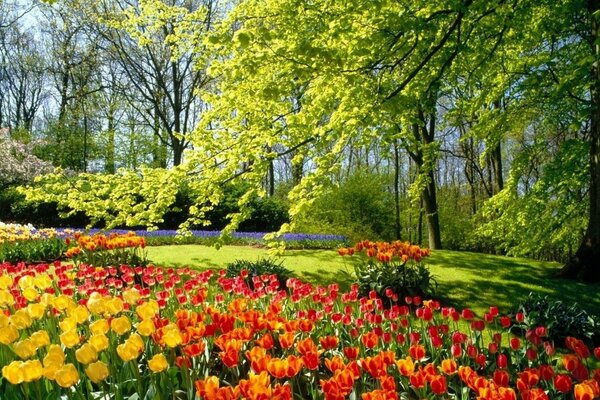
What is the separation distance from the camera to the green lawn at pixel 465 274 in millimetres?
7795

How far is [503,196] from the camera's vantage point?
36.8 ft

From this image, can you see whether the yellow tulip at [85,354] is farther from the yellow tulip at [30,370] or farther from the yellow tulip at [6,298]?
the yellow tulip at [6,298]

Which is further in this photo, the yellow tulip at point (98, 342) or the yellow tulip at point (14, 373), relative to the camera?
the yellow tulip at point (98, 342)

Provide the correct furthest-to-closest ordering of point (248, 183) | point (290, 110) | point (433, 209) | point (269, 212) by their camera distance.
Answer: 1. point (269, 212)
2. point (433, 209)
3. point (290, 110)
4. point (248, 183)

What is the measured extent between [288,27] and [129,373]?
5.14 meters

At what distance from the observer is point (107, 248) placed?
7895 mm

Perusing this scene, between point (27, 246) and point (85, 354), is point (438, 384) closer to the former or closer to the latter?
point (85, 354)

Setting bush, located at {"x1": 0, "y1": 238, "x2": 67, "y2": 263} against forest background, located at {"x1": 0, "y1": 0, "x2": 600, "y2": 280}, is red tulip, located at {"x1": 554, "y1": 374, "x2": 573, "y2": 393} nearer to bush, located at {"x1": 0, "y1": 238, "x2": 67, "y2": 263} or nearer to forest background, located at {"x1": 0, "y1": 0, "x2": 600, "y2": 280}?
forest background, located at {"x1": 0, "y1": 0, "x2": 600, "y2": 280}

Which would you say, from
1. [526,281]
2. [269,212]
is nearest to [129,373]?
[526,281]

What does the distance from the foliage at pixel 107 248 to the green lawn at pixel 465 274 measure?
1.69 meters

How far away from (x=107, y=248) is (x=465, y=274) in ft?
23.5

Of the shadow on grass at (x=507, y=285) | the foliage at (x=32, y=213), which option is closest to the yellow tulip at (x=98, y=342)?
the shadow on grass at (x=507, y=285)

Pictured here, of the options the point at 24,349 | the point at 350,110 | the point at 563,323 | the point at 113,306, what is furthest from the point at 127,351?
the point at 563,323

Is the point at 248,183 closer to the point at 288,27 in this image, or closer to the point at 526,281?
the point at 288,27
